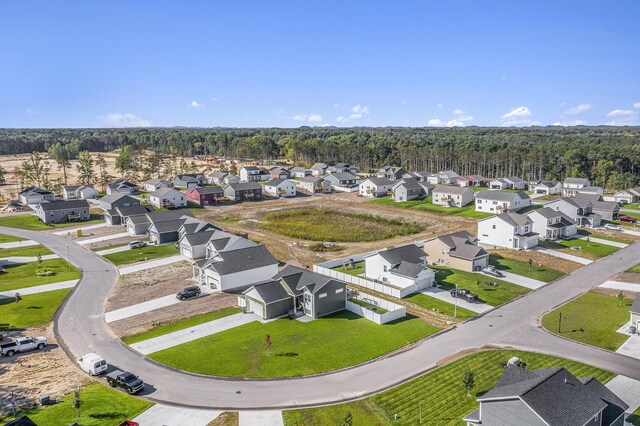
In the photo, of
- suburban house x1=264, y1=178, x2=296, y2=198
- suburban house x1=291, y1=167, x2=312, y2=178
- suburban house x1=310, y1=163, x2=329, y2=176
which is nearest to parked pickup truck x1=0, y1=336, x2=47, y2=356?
suburban house x1=264, y1=178, x2=296, y2=198

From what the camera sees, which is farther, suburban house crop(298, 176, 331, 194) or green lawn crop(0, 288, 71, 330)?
suburban house crop(298, 176, 331, 194)

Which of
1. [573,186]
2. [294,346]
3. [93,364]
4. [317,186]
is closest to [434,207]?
[317,186]

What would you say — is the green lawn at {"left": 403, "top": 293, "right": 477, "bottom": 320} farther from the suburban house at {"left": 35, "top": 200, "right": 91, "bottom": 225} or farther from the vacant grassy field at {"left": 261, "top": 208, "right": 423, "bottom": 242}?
the suburban house at {"left": 35, "top": 200, "right": 91, "bottom": 225}

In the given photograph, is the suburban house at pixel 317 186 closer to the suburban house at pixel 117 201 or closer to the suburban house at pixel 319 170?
the suburban house at pixel 319 170

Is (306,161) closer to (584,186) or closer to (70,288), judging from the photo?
(584,186)

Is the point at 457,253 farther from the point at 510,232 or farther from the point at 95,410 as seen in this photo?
the point at 95,410

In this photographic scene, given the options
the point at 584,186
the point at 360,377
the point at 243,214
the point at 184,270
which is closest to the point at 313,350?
the point at 360,377
